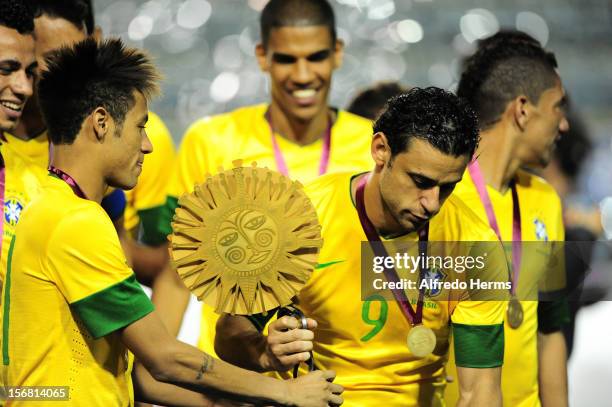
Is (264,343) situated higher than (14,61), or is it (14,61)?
(14,61)

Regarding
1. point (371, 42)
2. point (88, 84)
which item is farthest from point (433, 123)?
point (371, 42)

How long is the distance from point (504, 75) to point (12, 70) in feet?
5.88

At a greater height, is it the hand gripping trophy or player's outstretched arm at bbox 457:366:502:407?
the hand gripping trophy

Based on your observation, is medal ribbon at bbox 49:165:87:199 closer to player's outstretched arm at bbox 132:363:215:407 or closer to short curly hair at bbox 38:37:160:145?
short curly hair at bbox 38:37:160:145

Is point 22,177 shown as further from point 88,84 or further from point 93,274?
point 93,274

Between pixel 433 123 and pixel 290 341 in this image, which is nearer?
pixel 290 341

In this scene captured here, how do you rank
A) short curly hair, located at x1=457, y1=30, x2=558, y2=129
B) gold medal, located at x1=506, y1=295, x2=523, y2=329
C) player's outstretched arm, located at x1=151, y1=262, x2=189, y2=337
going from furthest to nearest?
player's outstretched arm, located at x1=151, y1=262, x2=189, y2=337 → short curly hair, located at x1=457, y1=30, x2=558, y2=129 → gold medal, located at x1=506, y1=295, x2=523, y2=329

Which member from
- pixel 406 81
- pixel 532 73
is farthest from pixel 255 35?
pixel 532 73

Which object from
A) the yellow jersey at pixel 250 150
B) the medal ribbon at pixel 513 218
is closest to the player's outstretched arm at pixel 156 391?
the yellow jersey at pixel 250 150

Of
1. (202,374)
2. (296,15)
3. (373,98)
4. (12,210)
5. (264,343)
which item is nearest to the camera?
(202,374)

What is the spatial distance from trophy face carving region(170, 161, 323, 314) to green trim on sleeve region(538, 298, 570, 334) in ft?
4.37

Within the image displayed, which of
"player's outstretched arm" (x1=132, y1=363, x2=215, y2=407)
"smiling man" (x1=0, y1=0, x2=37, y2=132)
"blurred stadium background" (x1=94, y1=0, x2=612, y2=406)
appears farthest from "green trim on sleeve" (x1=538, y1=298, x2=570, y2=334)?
"blurred stadium background" (x1=94, y1=0, x2=612, y2=406)

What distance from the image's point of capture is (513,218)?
3.93 m

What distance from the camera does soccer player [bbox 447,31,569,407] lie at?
3.86 meters
